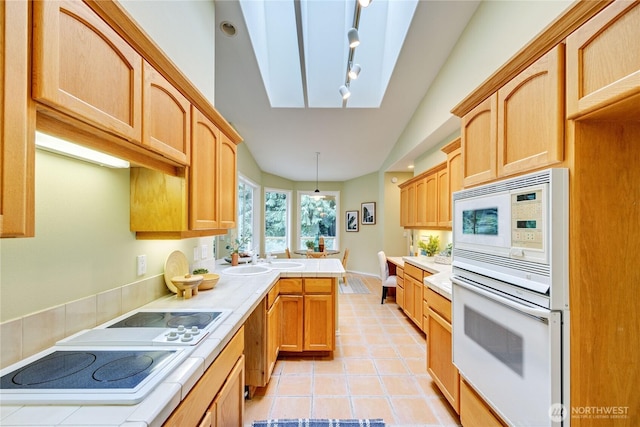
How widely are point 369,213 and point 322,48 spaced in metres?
4.15

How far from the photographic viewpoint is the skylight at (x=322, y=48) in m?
3.04

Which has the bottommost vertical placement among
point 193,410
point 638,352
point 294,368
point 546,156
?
point 294,368

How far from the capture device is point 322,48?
11.6 ft

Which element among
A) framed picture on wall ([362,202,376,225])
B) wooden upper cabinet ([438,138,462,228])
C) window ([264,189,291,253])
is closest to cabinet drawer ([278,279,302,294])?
wooden upper cabinet ([438,138,462,228])

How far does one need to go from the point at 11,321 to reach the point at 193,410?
68 cm

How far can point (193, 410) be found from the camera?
909 millimetres

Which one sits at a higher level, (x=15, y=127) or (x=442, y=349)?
(x=15, y=127)

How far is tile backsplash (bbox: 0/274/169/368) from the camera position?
2.89ft

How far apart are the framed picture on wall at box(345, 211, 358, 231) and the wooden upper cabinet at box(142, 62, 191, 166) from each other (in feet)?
19.3

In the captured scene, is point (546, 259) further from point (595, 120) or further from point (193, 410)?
point (193, 410)

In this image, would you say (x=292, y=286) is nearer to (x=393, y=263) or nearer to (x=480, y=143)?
(x=480, y=143)

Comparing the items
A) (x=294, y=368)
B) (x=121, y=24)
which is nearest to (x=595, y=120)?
(x=121, y=24)

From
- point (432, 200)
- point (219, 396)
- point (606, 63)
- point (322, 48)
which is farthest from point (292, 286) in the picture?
point (322, 48)

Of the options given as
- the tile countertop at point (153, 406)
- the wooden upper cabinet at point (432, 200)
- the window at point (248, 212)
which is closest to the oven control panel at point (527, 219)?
the tile countertop at point (153, 406)
